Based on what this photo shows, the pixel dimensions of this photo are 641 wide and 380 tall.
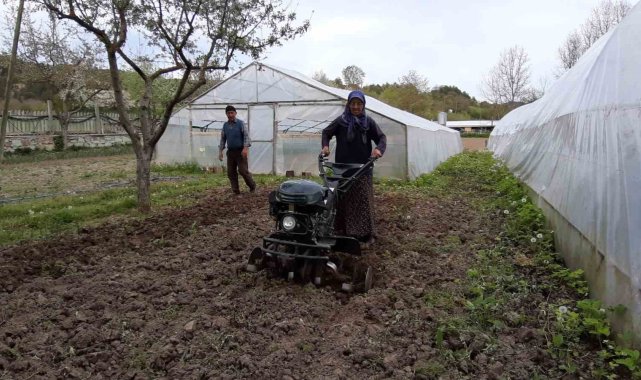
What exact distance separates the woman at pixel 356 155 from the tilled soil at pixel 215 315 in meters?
0.37

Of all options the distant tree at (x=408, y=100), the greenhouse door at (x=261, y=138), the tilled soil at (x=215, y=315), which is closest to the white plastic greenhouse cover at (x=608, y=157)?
the tilled soil at (x=215, y=315)

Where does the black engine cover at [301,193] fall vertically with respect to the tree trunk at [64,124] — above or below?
below

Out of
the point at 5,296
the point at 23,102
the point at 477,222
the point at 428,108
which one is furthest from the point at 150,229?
the point at 428,108

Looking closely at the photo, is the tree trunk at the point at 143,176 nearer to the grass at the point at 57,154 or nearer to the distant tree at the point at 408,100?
the grass at the point at 57,154

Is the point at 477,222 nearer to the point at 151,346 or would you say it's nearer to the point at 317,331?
the point at 317,331

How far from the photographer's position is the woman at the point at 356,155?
5.31 metres

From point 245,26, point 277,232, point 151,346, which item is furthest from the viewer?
point 245,26

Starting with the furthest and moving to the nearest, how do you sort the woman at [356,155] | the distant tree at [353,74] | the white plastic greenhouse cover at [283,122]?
the distant tree at [353,74] < the white plastic greenhouse cover at [283,122] < the woman at [356,155]

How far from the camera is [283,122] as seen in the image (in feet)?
47.9

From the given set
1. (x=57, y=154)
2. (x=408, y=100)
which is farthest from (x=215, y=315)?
(x=408, y=100)

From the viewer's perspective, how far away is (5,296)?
4.25m

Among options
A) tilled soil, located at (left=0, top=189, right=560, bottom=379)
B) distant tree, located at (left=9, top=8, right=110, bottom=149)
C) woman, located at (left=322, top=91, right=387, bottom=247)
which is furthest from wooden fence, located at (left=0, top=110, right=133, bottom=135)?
woman, located at (left=322, top=91, right=387, bottom=247)

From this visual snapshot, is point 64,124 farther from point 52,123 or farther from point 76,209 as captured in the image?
point 76,209

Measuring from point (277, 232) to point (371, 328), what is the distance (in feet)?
4.09
